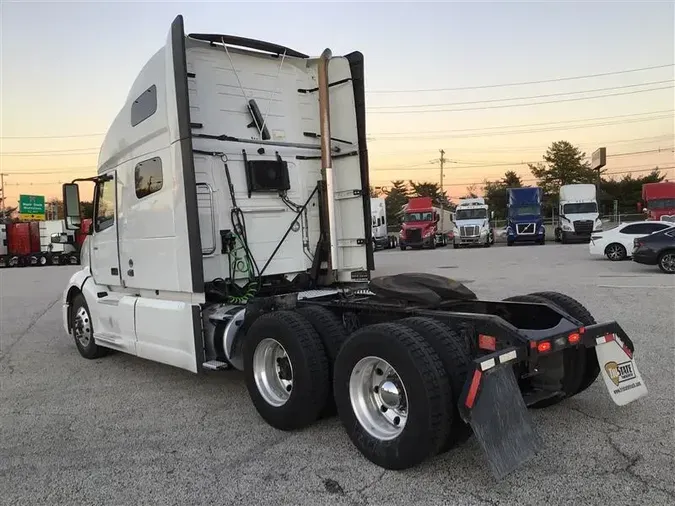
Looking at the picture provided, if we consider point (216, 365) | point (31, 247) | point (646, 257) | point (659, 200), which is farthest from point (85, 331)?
point (31, 247)

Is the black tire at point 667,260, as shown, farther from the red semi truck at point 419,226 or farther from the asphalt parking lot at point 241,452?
the red semi truck at point 419,226

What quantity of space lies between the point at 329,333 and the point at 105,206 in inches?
155

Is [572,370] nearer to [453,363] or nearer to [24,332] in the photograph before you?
[453,363]

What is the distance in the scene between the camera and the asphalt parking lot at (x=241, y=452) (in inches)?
135

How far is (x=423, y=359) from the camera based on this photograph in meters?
3.46

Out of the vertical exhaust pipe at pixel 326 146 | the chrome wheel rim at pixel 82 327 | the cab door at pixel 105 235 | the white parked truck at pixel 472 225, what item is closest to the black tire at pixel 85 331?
the chrome wheel rim at pixel 82 327

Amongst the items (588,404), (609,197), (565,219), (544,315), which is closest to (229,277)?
(544,315)

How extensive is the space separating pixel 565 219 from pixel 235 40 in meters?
32.3

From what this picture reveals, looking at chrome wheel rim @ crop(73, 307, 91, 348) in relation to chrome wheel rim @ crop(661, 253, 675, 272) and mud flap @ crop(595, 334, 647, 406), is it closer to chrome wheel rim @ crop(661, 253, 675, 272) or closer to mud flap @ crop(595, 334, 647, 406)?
mud flap @ crop(595, 334, 647, 406)

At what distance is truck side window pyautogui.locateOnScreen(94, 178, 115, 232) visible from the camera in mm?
6703

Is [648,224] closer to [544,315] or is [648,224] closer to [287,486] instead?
[544,315]

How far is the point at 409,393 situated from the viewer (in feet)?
11.4

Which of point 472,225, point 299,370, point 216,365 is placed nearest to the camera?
point 299,370

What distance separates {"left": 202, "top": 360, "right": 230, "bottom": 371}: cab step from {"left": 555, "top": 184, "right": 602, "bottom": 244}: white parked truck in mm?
32488
